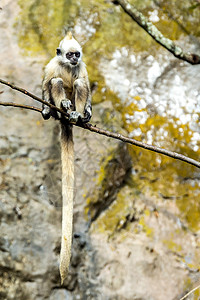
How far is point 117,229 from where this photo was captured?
5.14 metres

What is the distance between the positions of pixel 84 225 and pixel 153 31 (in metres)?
2.92

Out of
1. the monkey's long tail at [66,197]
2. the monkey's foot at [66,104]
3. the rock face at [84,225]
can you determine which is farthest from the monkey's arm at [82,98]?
the rock face at [84,225]

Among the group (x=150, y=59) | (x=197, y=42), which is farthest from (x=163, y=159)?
(x=197, y=42)

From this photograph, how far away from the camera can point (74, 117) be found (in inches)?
141

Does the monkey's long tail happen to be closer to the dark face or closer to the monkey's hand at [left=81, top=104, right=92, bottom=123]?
the monkey's hand at [left=81, top=104, right=92, bottom=123]

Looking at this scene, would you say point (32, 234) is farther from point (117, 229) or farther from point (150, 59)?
point (150, 59)

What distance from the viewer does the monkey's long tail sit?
3.46 m

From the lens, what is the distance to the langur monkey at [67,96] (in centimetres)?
372

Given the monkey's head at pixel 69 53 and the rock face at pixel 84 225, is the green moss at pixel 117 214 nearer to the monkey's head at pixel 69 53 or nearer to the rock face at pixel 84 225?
the rock face at pixel 84 225

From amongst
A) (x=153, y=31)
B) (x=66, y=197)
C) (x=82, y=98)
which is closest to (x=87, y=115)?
(x=82, y=98)

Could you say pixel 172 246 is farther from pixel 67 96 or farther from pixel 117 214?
pixel 67 96

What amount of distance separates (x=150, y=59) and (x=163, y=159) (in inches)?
63.6

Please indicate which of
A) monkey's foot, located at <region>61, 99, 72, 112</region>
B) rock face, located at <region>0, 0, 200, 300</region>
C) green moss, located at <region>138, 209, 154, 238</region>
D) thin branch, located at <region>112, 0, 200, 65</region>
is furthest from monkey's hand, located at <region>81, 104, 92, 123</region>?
thin branch, located at <region>112, 0, 200, 65</region>

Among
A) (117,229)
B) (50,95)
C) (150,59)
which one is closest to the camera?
(50,95)
